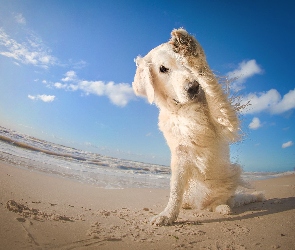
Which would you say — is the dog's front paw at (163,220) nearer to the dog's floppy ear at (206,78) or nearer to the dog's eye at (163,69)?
the dog's floppy ear at (206,78)

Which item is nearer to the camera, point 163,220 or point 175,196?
point 163,220

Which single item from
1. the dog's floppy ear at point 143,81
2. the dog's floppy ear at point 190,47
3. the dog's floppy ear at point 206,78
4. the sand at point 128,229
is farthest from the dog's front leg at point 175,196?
the dog's floppy ear at point 190,47

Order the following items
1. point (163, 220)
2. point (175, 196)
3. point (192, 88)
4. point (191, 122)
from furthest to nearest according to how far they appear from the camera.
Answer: point (191, 122) < point (192, 88) < point (175, 196) < point (163, 220)

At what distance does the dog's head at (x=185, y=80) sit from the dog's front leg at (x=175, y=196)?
0.98 meters

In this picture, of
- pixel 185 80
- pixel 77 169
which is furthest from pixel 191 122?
pixel 77 169

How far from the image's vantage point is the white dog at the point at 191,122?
3.51 metres

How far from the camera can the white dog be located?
351cm

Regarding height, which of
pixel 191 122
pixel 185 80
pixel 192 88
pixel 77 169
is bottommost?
pixel 77 169

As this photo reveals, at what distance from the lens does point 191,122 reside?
381 cm

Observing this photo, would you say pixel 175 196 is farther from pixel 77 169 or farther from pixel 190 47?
pixel 77 169

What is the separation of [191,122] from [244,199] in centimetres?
207

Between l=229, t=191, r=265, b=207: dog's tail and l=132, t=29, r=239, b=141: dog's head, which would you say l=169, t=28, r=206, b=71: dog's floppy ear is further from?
l=229, t=191, r=265, b=207: dog's tail

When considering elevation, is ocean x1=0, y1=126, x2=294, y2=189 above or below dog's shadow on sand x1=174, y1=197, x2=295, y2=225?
below

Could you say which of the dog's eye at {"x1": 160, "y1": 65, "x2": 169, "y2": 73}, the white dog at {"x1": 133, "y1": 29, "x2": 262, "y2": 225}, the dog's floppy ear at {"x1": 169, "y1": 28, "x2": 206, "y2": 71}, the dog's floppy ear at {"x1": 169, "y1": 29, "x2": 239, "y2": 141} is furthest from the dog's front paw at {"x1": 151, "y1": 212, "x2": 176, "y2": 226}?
the dog's eye at {"x1": 160, "y1": 65, "x2": 169, "y2": 73}
